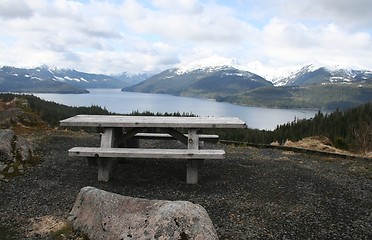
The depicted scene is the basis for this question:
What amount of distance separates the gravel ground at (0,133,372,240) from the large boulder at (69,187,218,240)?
0.46m

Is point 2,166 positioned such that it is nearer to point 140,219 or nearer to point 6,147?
point 6,147

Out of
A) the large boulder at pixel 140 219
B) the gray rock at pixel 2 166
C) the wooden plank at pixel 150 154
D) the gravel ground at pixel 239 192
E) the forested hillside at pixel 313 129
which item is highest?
the wooden plank at pixel 150 154

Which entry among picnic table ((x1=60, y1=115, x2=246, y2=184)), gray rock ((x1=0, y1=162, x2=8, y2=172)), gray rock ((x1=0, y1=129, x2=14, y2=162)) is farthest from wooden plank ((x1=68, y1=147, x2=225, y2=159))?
gray rock ((x1=0, y1=129, x2=14, y2=162))

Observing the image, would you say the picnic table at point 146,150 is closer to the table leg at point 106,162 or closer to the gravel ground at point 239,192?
the table leg at point 106,162

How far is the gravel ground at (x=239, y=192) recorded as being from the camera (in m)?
5.73

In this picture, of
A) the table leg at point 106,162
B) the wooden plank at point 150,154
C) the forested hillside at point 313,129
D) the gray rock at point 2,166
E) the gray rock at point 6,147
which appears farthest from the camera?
the forested hillside at point 313,129

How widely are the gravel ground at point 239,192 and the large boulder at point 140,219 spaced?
455 millimetres

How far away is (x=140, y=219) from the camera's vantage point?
4.53 metres

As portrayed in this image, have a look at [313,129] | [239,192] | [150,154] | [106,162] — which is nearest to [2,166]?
[106,162]

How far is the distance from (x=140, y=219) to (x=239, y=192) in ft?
11.7

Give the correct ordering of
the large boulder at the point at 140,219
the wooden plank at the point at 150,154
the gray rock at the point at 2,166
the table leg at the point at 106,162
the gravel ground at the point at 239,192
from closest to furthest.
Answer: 1. the large boulder at the point at 140,219
2. the gravel ground at the point at 239,192
3. the wooden plank at the point at 150,154
4. the table leg at the point at 106,162
5. the gray rock at the point at 2,166

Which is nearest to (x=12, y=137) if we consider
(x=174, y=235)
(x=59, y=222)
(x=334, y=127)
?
(x=59, y=222)

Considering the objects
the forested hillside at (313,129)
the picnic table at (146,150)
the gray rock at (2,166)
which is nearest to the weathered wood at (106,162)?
the picnic table at (146,150)

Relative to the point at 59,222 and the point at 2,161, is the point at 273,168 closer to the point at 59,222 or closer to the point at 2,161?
the point at 59,222
